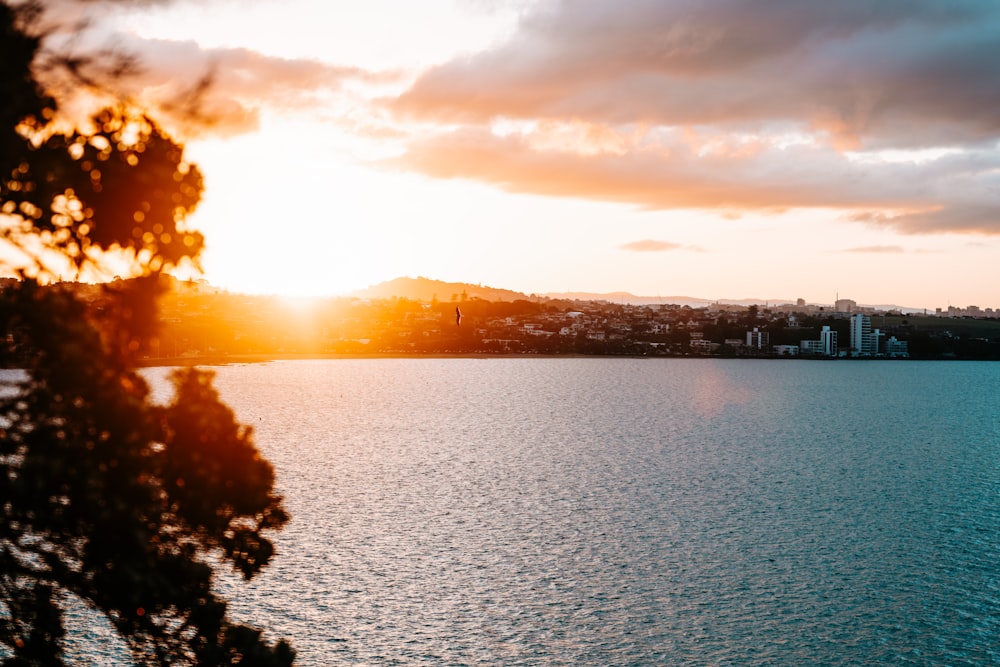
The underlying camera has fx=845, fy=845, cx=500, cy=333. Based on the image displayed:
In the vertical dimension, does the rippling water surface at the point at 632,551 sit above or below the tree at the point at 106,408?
below

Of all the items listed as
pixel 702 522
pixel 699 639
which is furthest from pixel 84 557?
pixel 702 522

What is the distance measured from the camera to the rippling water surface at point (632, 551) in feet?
129

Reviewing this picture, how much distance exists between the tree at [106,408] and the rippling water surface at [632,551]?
68.1ft

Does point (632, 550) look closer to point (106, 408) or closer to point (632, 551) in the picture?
point (632, 551)

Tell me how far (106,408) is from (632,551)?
1751 inches

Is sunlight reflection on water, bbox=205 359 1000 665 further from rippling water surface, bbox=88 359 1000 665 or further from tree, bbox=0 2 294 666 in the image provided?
tree, bbox=0 2 294 666

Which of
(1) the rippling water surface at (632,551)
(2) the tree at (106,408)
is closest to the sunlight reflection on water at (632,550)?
(1) the rippling water surface at (632,551)

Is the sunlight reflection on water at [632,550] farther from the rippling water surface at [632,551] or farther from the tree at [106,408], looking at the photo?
the tree at [106,408]

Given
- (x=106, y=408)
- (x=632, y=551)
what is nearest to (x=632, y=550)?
(x=632, y=551)

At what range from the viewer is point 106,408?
1567 centimetres

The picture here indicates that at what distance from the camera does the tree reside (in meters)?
15.5

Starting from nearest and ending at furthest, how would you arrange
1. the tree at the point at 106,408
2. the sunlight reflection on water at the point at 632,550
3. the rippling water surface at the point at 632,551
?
the tree at the point at 106,408
the rippling water surface at the point at 632,551
the sunlight reflection on water at the point at 632,550

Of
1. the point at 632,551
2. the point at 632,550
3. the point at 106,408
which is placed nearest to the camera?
the point at 106,408

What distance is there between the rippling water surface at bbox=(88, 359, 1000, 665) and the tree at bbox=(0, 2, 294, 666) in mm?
20743
